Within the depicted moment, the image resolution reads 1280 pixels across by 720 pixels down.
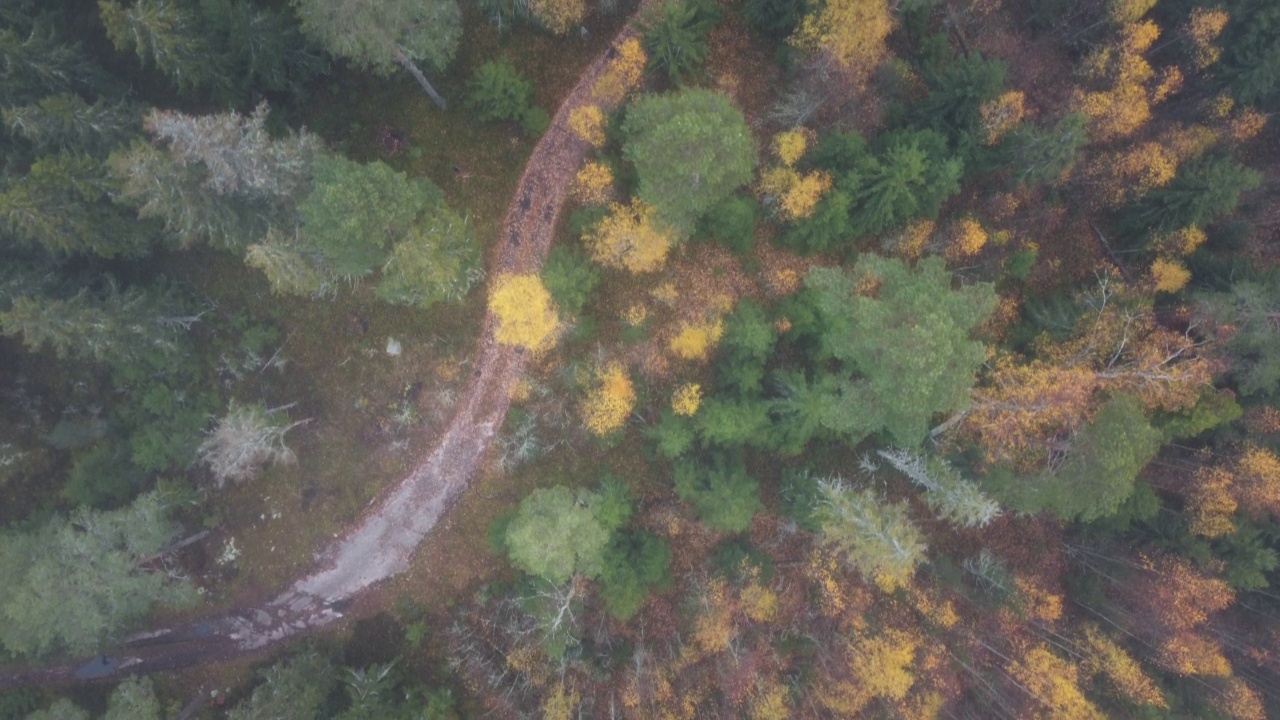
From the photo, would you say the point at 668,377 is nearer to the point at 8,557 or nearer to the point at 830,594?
the point at 830,594

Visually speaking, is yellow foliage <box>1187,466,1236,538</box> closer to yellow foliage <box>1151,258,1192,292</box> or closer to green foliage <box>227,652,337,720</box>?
yellow foliage <box>1151,258,1192,292</box>

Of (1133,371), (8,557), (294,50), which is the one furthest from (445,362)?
(1133,371)

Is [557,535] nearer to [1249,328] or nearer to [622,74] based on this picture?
[622,74]

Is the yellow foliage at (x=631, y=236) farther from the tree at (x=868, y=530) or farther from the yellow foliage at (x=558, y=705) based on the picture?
the yellow foliage at (x=558, y=705)

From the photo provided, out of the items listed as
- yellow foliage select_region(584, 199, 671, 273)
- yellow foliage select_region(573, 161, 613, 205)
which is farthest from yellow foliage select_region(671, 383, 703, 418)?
yellow foliage select_region(573, 161, 613, 205)

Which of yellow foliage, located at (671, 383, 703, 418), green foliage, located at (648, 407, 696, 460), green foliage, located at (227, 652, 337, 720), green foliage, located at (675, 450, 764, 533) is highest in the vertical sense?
yellow foliage, located at (671, 383, 703, 418)

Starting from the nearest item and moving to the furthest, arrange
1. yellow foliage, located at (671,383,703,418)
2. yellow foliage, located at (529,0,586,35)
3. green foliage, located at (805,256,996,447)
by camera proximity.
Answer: green foliage, located at (805,256,996,447) < yellow foliage, located at (671,383,703,418) < yellow foliage, located at (529,0,586,35)

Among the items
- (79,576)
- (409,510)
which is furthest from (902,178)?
(79,576)
